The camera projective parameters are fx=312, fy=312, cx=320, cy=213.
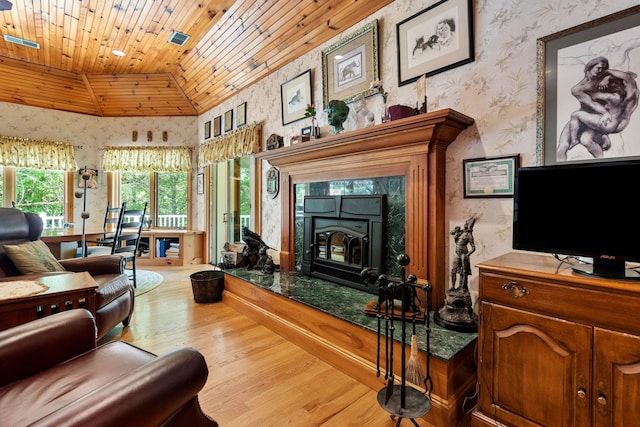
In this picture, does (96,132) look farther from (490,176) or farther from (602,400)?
(602,400)

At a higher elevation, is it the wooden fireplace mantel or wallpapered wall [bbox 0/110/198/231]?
wallpapered wall [bbox 0/110/198/231]

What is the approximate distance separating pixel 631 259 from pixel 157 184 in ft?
21.8

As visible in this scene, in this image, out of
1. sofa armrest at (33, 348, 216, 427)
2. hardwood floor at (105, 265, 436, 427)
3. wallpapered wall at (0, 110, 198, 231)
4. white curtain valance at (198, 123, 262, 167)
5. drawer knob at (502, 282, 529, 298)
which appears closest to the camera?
sofa armrest at (33, 348, 216, 427)

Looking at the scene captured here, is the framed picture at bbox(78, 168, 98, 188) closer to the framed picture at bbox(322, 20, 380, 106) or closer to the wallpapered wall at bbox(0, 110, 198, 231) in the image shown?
the wallpapered wall at bbox(0, 110, 198, 231)

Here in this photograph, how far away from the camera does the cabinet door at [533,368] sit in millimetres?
1285

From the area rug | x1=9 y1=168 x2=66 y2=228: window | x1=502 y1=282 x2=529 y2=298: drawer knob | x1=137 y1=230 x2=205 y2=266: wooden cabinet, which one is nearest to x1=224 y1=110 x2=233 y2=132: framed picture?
x1=137 y1=230 x2=205 y2=266: wooden cabinet

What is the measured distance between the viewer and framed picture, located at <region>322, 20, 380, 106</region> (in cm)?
274

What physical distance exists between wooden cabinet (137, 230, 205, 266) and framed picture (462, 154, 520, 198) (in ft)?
16.3

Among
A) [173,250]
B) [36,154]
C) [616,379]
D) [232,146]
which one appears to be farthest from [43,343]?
[36,154]

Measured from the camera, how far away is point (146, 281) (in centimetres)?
453

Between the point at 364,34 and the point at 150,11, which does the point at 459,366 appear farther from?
the point at 150,11

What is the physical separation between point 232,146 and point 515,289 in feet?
13.7

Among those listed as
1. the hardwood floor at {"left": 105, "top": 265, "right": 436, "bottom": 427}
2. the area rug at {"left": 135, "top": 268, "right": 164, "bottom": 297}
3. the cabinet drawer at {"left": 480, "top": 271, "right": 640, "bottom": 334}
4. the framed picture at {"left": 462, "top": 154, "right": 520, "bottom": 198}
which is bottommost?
the hardwood floor at {"left": 105, "top": 265, "right": 436, "bottom": 427}

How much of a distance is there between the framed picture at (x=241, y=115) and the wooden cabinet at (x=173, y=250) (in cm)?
231
